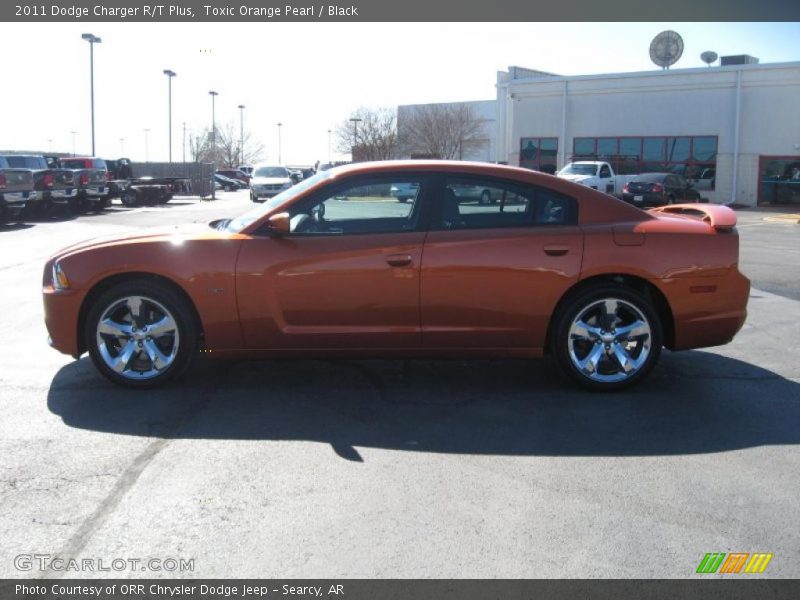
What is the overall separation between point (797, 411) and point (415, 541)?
10.5 feet

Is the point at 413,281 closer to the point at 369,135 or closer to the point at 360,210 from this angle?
the point at 360,210

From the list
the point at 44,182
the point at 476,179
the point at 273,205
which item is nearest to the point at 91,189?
the point at 44,182

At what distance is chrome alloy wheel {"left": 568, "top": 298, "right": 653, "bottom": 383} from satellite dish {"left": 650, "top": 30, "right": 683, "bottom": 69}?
123 ft

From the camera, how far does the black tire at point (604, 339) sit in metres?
5.68

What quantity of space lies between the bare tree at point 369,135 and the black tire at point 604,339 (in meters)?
37.6

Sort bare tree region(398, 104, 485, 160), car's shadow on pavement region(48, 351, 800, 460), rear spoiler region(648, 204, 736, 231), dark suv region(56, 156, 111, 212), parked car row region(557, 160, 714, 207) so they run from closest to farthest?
1. car's shadow on pavement region(48, 351, 800, 460)
2. rear spoiler region(648, 204, 736, 231)
3. dark suv region(56, 156, 111, 212)
4. parked car row region(557, 160, 714, 207)
5. bare tree region(398, 104, 485, 160)

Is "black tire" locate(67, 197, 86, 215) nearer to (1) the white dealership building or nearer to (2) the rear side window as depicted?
(1) the white dealership building

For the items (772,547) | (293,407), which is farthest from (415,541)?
(293,407)

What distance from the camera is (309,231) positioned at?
18.6 ft

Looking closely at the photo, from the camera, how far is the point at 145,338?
567 centimetres

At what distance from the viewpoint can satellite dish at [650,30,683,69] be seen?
3953 centimetres

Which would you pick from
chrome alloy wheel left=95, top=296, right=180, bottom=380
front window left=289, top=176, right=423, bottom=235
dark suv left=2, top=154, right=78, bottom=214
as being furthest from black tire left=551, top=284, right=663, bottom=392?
dark suv left=2, top=154, right=78, bottom=214

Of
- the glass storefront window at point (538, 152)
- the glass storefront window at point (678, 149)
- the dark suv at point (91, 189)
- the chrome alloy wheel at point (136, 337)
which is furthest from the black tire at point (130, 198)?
the chrome alloy wheel at point (136, 337)

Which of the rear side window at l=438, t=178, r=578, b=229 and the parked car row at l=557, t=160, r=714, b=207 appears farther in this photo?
the parked car row at l=557, t=160, r=714, b=207
